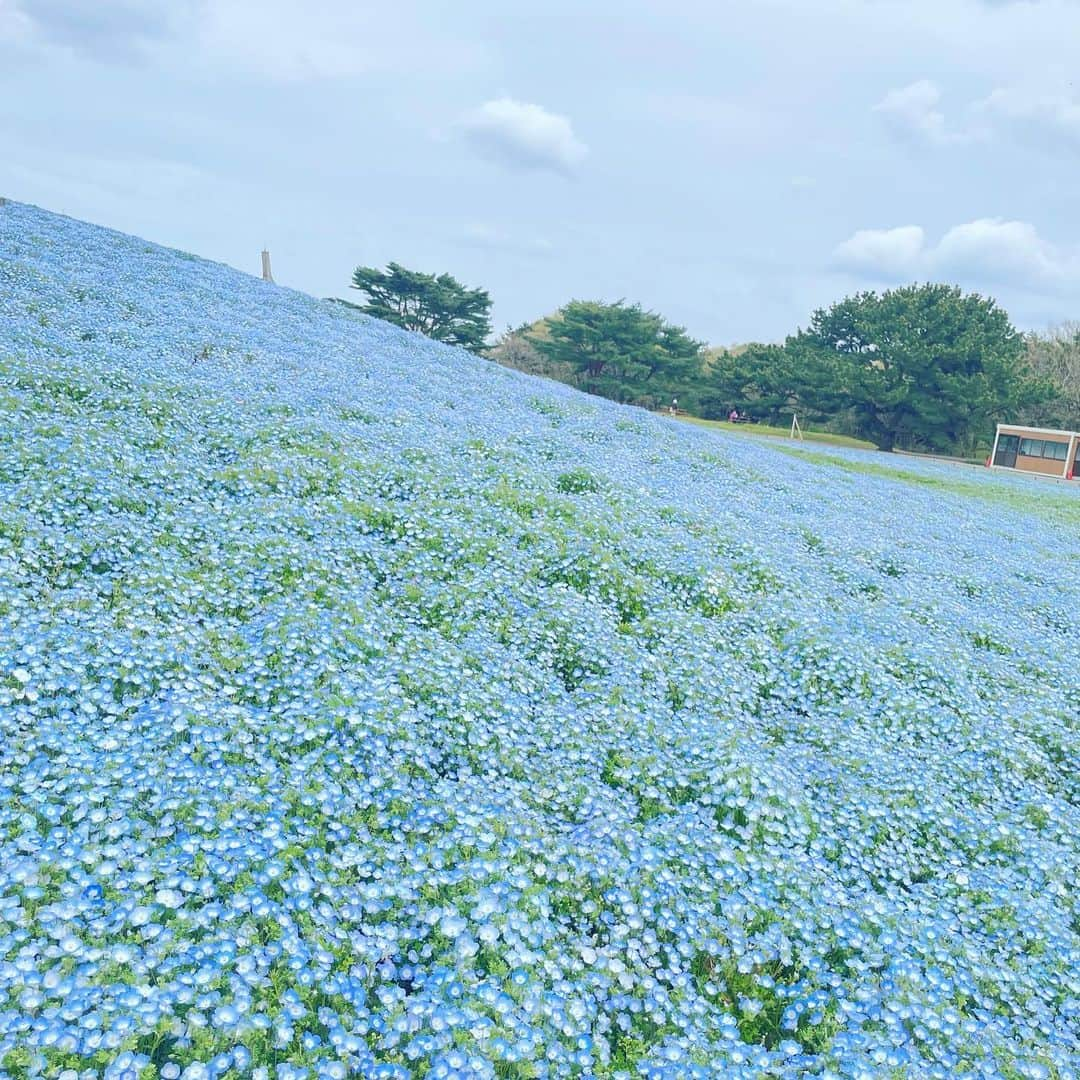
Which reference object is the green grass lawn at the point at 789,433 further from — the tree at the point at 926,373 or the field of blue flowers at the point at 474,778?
the field of blue flowers at the point at 474,778

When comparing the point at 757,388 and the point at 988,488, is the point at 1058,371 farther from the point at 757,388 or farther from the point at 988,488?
the point at 988,488

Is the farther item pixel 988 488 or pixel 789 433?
pixel 789 433

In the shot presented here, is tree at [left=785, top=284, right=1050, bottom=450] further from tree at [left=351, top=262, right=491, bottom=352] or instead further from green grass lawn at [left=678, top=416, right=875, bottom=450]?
tree at [left=351, top=262, right=491, bottom=352]

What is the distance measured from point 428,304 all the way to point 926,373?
3059 centimetres

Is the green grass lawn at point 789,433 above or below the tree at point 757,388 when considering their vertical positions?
below

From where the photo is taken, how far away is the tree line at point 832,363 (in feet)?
156

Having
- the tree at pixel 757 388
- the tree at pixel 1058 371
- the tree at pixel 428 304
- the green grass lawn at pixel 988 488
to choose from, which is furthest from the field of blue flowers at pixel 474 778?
the tree at pixel 1058 371

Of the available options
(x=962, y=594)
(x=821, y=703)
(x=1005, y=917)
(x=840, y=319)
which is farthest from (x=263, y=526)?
(x=840, y=319)

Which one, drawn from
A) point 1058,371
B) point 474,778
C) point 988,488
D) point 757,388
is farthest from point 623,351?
point 474,778

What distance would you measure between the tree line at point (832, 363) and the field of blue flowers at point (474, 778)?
41.4m

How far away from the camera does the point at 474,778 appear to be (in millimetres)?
4688

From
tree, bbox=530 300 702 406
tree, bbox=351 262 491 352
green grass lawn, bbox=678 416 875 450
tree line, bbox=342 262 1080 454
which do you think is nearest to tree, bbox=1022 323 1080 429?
tree line, bbox=342 262 1080 454

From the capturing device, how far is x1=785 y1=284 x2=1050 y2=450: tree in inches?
1844

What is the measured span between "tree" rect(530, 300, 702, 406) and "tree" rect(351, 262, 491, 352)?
20.9ft
